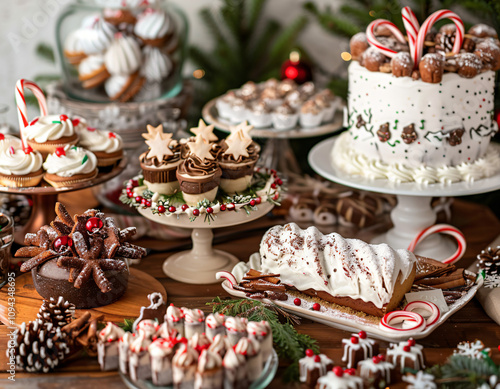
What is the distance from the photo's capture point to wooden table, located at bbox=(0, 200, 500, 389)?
1354 millimetres

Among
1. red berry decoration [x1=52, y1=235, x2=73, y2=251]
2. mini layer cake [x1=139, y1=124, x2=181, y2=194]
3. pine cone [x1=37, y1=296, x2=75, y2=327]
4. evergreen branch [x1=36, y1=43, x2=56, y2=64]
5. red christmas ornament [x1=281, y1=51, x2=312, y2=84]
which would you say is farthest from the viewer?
evergreen branch [x1=36, y1=43, x2=56, y2=64]

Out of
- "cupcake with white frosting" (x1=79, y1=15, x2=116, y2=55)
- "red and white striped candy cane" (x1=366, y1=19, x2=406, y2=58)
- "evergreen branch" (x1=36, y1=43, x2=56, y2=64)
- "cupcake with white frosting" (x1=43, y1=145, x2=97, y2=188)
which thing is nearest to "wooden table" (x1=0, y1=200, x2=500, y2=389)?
"cupcake with white frosting" (x1=43, y1=145, x2=97, y2=188)

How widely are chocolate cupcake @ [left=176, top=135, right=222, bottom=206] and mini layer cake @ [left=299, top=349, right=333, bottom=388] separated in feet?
1.65

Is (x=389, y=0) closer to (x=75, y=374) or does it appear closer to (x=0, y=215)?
(x=0, y=215)

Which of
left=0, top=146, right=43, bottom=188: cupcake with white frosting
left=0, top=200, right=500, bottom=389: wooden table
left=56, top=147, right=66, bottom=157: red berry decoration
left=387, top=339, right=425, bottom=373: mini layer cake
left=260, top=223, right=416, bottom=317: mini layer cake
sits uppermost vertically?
Answer: left=56, top=147, right=66, bottom=157: red berry decoration

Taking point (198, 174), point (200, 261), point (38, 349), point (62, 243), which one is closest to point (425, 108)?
point (198, 174)

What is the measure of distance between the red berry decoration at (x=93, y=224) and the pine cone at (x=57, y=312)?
194mm

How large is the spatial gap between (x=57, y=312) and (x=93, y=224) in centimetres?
24

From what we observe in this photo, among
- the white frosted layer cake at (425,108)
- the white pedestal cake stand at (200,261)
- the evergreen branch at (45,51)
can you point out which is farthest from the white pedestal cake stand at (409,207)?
the evergreen branch at (45,51)

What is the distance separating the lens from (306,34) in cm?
287

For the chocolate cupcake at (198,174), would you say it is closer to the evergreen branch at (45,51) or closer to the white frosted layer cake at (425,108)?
the white frosted layer cake at (425,108)

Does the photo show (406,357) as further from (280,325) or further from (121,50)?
(121,50)

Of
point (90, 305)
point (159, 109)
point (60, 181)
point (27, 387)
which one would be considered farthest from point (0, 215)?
point (159, 109)

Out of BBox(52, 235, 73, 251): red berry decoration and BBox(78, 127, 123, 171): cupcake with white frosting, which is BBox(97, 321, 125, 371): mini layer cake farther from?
BBox(78, 127, 123, 171): cupcake with white frosting
